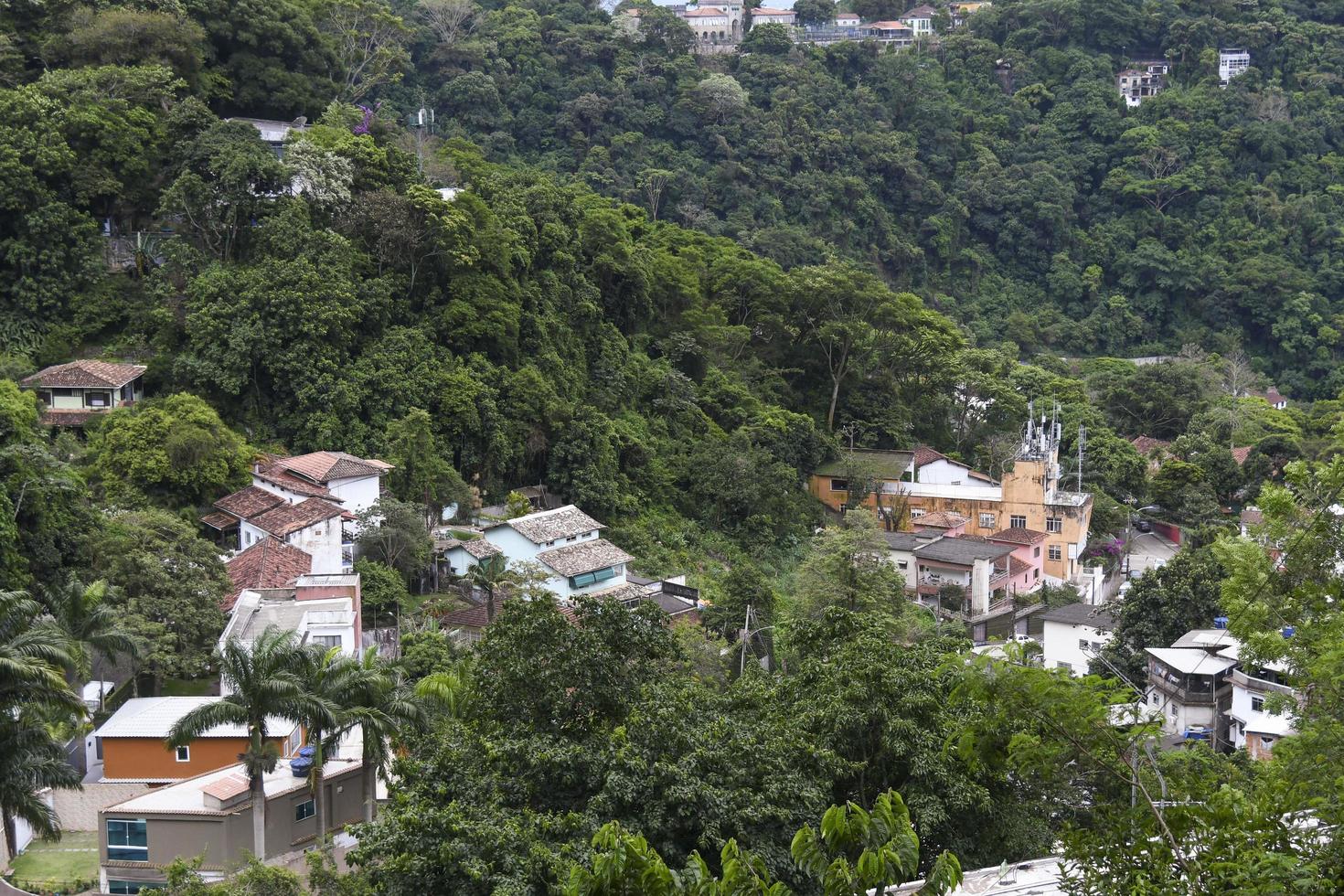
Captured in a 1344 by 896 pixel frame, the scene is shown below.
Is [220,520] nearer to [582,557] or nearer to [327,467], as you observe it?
[327,467]

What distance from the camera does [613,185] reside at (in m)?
54.9

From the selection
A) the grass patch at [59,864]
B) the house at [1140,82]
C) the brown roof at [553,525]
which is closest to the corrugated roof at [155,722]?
the grass patch at [59,864]

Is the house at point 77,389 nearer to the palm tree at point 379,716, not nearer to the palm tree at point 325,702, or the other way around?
Answer: the palm tree at point 379,716

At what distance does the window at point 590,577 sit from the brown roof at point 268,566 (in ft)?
17.1

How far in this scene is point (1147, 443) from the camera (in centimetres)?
4781

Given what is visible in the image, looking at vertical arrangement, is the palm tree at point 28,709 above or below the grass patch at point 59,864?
above

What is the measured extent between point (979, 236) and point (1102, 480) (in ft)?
80.0

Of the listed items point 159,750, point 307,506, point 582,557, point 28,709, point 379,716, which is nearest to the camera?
point 28,709

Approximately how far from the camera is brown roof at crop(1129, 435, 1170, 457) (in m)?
46.6

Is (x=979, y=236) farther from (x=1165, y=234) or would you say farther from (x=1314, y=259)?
(x=1314, y=259)

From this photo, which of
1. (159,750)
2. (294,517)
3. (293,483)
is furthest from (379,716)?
(293,483)

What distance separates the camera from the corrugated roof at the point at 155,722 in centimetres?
1841

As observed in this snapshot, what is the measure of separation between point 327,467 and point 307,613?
5456 millimetres

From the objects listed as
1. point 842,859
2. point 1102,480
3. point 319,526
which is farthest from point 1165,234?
point 842,859
